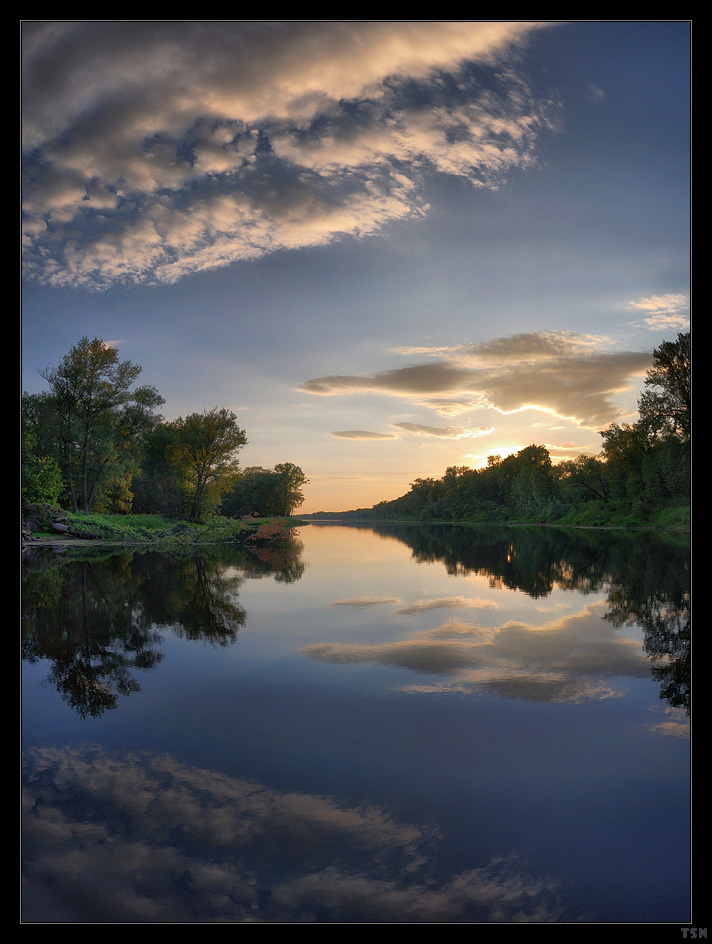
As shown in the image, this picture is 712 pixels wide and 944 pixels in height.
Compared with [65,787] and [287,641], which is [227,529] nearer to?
[287,641]

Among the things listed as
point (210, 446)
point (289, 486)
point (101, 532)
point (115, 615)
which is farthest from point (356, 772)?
point (289, 486)

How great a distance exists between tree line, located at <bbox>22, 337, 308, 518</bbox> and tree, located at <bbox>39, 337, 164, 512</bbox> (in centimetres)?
6

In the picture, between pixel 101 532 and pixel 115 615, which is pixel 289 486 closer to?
pixel 101 532

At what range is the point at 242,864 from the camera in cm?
301

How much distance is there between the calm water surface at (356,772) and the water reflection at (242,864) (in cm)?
1

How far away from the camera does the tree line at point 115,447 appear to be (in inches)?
1289

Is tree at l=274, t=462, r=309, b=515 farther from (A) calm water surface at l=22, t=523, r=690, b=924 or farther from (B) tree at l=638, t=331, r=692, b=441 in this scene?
(A) calm water surface at l=22, t=523, r=690, b=924

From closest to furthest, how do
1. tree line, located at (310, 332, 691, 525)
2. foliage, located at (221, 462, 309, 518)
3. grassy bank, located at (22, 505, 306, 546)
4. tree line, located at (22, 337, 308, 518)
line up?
grassy bank, located at (22, 505, 306, 546) < tree line, located at (22, 337, 308, 518) < tree line, located at (310, 332, 691, 525) < foliage, located at (221, 462, 309, 518)

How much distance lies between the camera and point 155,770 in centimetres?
404

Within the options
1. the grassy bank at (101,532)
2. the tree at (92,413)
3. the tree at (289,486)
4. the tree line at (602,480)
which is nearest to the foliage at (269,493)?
the tree at (289,486)

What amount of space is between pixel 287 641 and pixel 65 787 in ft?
12.9

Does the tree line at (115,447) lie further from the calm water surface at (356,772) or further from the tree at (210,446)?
the calm water surface at (356,772)

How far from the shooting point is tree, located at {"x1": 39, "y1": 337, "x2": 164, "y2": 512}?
32.8 metres

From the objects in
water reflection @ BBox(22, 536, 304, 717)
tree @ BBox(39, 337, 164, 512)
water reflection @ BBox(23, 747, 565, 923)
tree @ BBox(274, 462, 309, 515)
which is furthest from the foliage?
water reflection @ BBox(23, 747, 565, 923)
